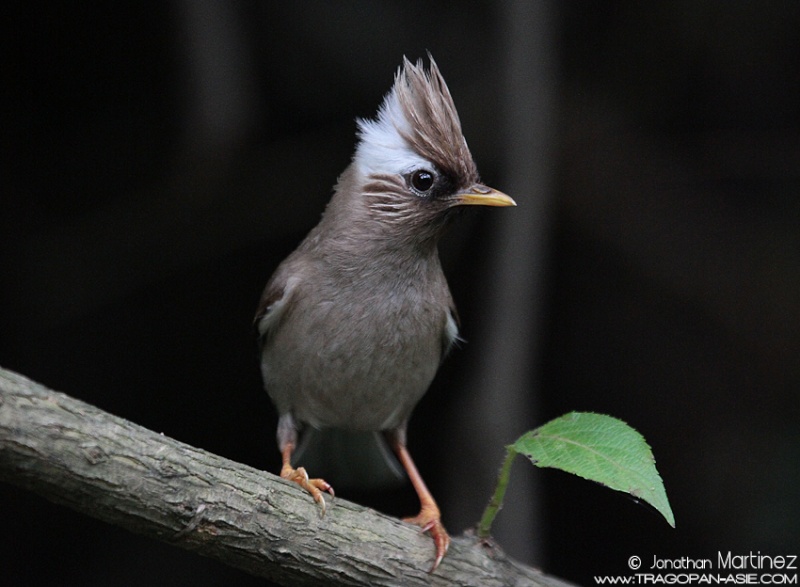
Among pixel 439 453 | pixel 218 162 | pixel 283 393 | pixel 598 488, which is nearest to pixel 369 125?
pixel 283 393

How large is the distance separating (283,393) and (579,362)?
98.4 inches

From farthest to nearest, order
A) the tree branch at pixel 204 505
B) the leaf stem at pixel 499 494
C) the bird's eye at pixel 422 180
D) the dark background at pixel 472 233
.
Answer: the dark background at pixel 472 233
the bird's eye at pixel 422 180
the leaf stem at pixel 499 494
the tree branch at pixel 204 505

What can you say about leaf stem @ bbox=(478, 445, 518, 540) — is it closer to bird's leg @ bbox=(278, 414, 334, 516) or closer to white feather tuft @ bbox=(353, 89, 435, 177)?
bird's leg @ bbox=(278, 414, 334, 516)

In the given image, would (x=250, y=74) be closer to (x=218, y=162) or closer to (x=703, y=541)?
(x=218, y=162)

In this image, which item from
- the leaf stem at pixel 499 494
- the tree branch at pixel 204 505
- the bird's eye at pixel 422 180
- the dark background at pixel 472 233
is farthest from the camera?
the dark background at pixel 472 233

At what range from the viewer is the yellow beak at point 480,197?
11.3 feet

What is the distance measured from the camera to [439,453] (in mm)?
5613

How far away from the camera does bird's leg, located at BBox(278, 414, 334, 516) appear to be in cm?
312

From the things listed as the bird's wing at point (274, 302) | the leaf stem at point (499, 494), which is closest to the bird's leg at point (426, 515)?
the leaf stem at point (499, 494)

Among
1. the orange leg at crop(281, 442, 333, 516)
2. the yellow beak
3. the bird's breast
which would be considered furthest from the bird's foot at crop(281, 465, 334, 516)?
the yellow beak

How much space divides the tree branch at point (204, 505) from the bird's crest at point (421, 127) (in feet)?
4.58

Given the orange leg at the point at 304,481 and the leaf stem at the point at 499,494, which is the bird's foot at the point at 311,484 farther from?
the leaf stem at the point at 499,494

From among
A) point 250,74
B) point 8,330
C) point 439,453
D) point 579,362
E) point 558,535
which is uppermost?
point 250,74

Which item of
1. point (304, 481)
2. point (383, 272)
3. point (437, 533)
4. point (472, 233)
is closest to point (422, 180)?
point (383, 272)
